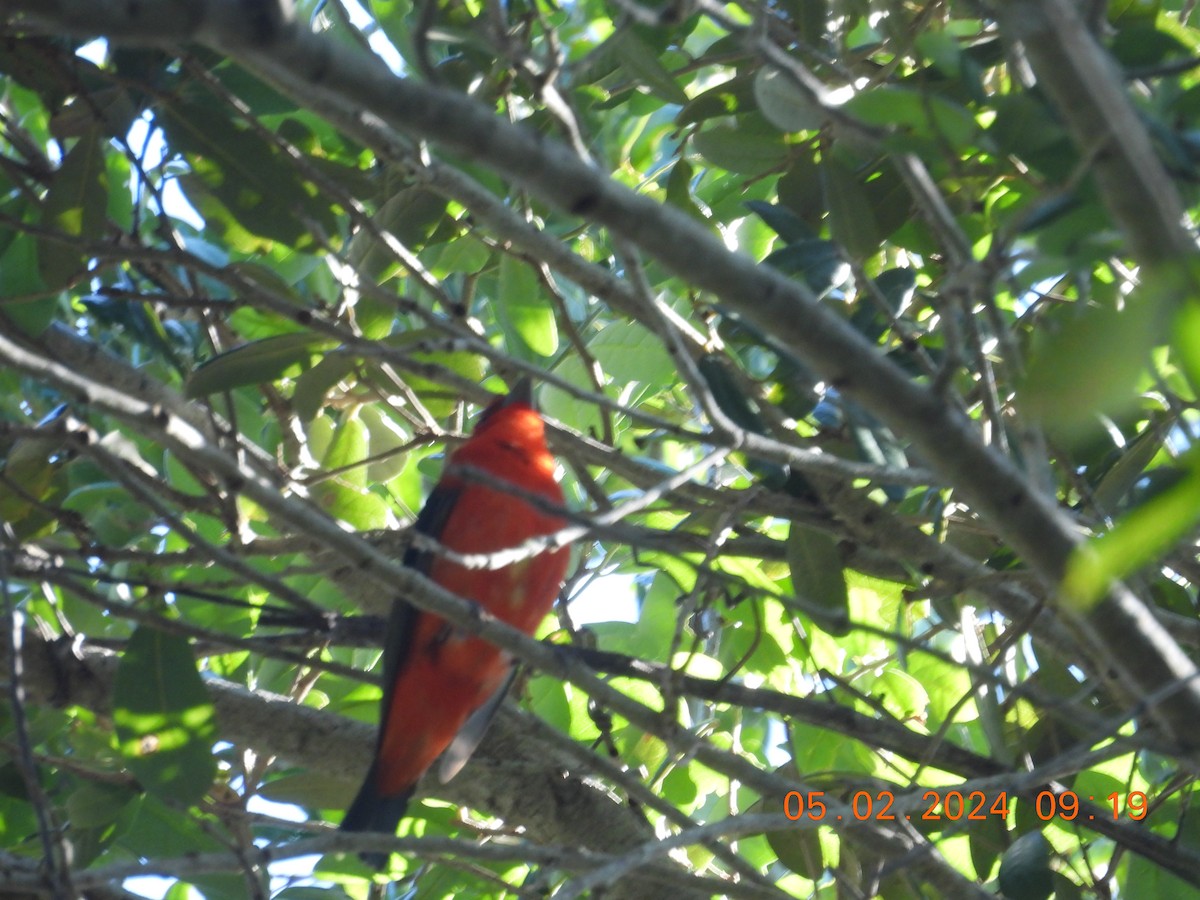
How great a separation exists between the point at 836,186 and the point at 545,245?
2.46 feet

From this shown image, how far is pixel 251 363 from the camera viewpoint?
3102 mm

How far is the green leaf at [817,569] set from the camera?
3.15m

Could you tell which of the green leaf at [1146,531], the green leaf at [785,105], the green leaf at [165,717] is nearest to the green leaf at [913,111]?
the green leaf at [785,105]

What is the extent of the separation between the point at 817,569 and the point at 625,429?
5.43ft

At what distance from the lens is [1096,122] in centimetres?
161

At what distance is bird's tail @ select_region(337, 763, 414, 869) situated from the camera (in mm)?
3582

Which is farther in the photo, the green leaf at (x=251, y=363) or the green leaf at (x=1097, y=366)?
the green leaf at (x=251, y=363)

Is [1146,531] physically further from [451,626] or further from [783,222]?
[451,626]

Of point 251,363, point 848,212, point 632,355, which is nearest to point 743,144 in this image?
point 848,212

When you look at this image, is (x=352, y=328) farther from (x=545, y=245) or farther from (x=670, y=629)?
(x=670, y=629)

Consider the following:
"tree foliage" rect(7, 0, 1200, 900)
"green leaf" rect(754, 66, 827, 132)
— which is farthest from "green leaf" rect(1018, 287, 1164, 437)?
"green leaf" rect(754, 66, 827, 132)
